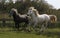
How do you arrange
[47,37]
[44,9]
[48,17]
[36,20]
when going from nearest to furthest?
[47,37]
[36,20]
[48,17]
[44,9]

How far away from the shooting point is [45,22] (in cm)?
1473

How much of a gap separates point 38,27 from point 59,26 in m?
3.90

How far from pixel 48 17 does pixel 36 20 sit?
128 cm

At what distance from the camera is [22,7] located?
2962 cm

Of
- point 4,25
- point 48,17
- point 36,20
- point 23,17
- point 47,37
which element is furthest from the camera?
point 4,25

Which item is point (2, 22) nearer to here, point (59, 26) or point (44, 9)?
point (59, 26)

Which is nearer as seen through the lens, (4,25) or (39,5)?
(4,25)

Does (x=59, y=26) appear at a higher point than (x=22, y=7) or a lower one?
lower

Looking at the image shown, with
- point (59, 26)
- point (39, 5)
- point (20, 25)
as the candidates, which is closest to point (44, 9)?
point (39, 5)

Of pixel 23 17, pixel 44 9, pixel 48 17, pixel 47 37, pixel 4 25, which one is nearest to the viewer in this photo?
pixel 47 37

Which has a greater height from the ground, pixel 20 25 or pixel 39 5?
pixel 39 5

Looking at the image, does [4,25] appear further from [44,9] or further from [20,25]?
[44,9]

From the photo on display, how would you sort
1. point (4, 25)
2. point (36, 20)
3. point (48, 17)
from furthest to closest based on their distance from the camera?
point (4, 25), point (48, 17), point (36, 20)

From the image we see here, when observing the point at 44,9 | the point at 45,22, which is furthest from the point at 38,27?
the point at 44,9
